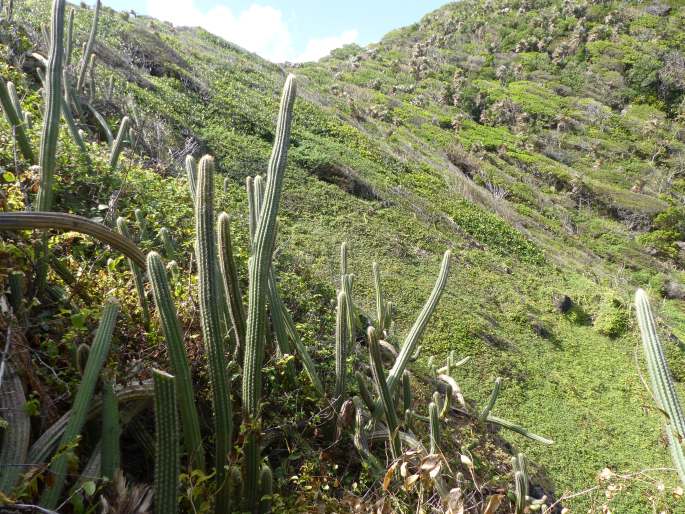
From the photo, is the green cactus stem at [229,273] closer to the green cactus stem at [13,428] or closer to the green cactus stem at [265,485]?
the green cactus stem at [265,485]

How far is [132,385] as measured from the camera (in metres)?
2.29

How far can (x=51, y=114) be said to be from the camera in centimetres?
285

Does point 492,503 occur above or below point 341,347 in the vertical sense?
below

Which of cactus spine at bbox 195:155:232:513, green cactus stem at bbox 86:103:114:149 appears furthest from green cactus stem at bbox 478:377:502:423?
green cactus stem at bbox 86:103:114:149

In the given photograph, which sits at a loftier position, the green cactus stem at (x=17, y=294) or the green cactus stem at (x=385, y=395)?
the green cactus stem at (x=17, y=294)

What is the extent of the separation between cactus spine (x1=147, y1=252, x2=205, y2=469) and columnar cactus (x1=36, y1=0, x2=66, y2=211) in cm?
113

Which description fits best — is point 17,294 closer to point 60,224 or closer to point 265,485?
point 60,224

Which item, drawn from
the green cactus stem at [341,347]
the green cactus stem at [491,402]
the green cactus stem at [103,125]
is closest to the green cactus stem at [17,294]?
the green cactus stem at [341,347]

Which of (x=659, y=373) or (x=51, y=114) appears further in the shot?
(x=51, y=114)

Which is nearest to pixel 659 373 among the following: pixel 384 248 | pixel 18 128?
pixel 18 128

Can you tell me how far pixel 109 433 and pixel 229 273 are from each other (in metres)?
0.92

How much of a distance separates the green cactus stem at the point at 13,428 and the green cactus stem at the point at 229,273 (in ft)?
3.30

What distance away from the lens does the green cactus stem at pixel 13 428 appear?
1740mm

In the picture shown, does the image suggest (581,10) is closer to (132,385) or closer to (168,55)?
(168,55)
